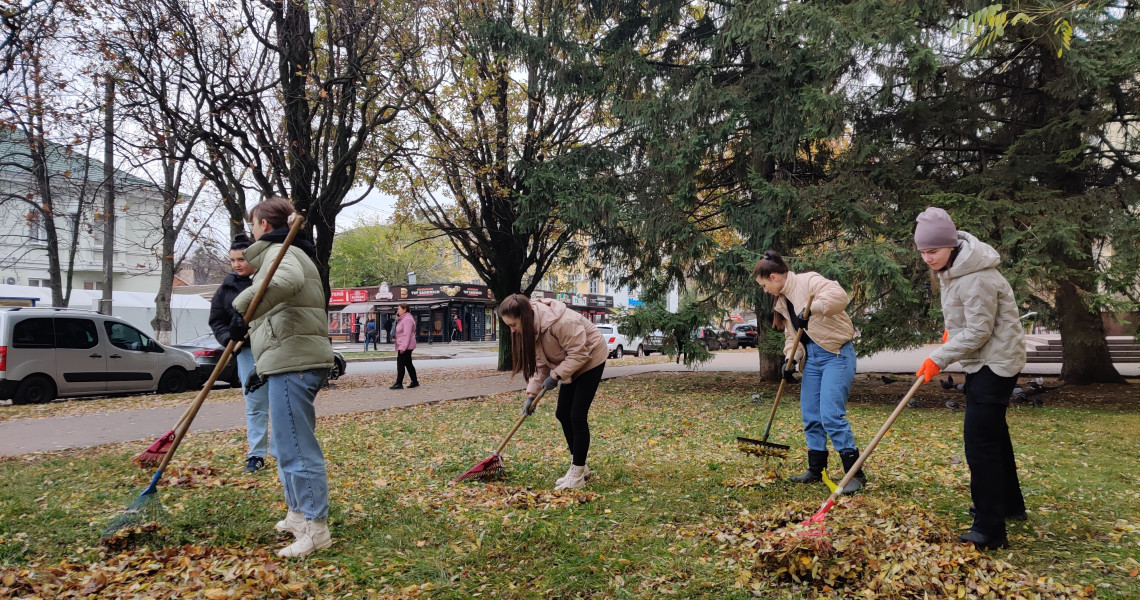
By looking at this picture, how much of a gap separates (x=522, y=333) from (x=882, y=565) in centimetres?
268

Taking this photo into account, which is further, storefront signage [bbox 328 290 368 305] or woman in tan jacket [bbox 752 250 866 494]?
storefront signage [bbox 328 290 368 305]

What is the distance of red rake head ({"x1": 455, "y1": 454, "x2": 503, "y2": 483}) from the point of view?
521 cm

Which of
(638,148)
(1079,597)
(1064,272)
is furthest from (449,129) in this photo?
(1079,597)

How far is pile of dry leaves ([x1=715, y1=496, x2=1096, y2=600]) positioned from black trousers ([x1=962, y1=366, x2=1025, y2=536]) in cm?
23

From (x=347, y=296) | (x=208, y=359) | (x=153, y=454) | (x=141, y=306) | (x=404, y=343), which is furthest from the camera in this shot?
(x=347, y=296)

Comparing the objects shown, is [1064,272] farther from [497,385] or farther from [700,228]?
[497,385]

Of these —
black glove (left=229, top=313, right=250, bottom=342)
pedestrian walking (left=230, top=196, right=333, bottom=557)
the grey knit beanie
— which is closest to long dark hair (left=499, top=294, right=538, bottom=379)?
pedestrian walking (left=230, top=196, right=333, bottom=557)

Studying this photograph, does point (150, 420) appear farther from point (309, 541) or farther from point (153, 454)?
point (309, 541)

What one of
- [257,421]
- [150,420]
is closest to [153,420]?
[150,420]

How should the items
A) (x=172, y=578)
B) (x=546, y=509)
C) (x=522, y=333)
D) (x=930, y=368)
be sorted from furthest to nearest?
(x=522, y=333)
(x=546, y=509)
(x=930, y=368)
(x=172, y=578)

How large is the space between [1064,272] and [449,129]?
12160mm

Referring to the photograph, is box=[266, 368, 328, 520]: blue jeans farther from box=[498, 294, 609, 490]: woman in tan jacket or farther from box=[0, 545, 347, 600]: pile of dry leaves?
box=[498, 294, 609, 490]: woman in tan jacket

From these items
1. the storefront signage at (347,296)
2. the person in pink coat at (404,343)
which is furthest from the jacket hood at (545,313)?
the storefront signage at (347,296)

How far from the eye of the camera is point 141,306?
28.5m
